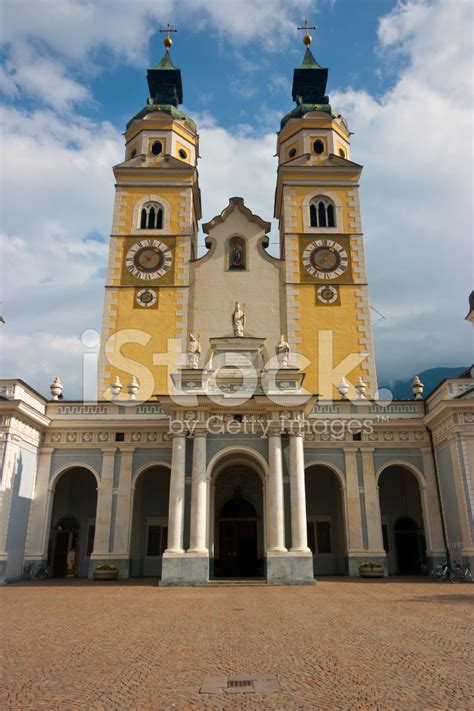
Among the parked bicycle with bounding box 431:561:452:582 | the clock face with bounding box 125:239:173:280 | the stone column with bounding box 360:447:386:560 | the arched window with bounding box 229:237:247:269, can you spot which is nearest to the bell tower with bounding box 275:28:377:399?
the arched window with bounding box 229:237:247:269

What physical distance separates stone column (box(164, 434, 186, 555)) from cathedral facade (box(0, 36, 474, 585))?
0.06 meters

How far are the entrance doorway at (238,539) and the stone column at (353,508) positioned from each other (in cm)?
447

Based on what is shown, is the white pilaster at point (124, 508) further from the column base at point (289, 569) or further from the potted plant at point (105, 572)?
the column base at point (289, 569)

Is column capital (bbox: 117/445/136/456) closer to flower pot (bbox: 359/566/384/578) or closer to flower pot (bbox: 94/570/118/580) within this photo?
flower pot (bbox: 94/570/118/580)

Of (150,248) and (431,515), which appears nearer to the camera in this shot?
(431,515)

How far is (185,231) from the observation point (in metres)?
34.5

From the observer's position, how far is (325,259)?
3400cm

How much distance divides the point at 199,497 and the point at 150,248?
17880 millimetres

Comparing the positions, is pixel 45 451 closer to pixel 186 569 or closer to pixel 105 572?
pixel 105 572

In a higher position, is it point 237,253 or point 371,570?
point 237,253

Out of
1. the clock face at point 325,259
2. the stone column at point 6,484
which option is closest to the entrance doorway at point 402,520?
the clock face at point 325,259

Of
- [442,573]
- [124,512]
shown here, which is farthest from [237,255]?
[442,573]

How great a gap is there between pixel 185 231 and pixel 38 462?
16.7 meters

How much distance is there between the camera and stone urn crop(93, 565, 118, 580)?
2292cm
